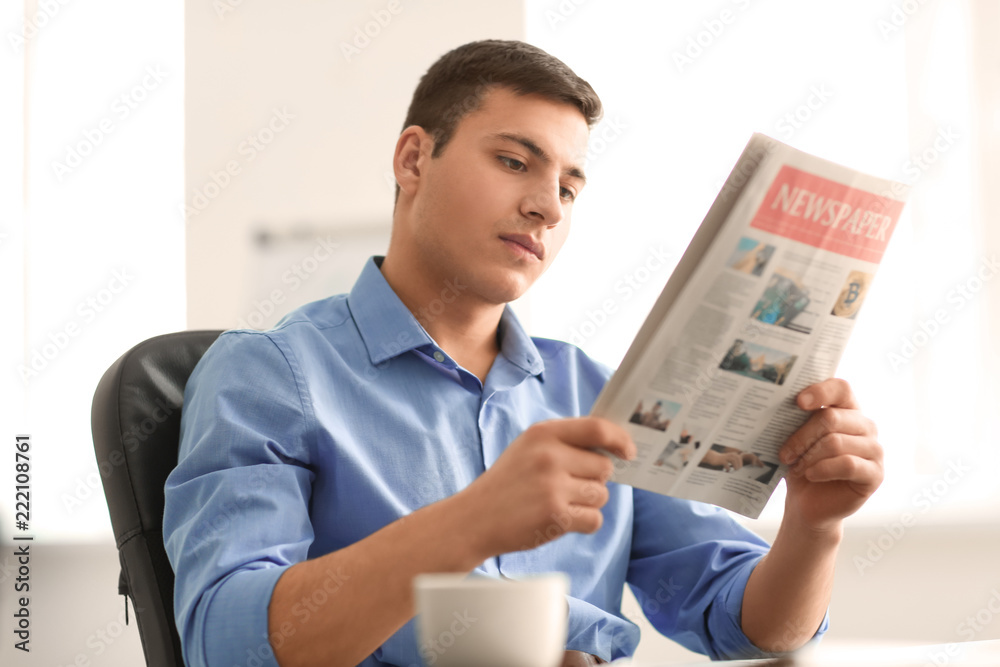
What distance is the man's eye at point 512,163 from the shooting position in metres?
1.15

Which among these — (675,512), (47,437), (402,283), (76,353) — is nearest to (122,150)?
(76,353)

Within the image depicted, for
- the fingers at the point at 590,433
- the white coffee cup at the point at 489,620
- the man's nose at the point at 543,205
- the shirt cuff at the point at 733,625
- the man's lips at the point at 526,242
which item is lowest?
the shirt cuff at the point at 733,625

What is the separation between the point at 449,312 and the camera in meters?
1.24

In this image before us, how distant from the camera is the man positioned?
712 mm

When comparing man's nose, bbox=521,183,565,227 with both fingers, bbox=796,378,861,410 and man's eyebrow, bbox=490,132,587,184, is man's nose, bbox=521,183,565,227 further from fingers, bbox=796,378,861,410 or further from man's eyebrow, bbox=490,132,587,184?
fingers, bbox=796,378,861,410

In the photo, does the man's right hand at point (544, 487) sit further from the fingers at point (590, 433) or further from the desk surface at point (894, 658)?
the desk surface at point (894, 658)

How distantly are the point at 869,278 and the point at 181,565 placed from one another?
0.73m

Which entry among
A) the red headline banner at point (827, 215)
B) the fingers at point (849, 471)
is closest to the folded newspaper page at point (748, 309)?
the red headline banner at point (827, 215)

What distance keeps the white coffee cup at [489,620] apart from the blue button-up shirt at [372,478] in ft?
0.85

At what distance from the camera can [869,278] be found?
777mm

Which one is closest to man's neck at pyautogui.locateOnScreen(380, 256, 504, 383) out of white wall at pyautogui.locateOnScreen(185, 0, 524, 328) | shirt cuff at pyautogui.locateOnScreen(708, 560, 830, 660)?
shirt cuff at pyautogui.locateOnScreen(708, 560, 830, 660)

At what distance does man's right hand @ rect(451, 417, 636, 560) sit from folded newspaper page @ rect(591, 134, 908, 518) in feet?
0.17

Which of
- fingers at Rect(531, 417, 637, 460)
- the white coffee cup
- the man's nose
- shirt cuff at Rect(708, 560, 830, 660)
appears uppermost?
the man's nose

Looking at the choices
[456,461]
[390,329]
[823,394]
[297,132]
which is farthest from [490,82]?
[297,132]
